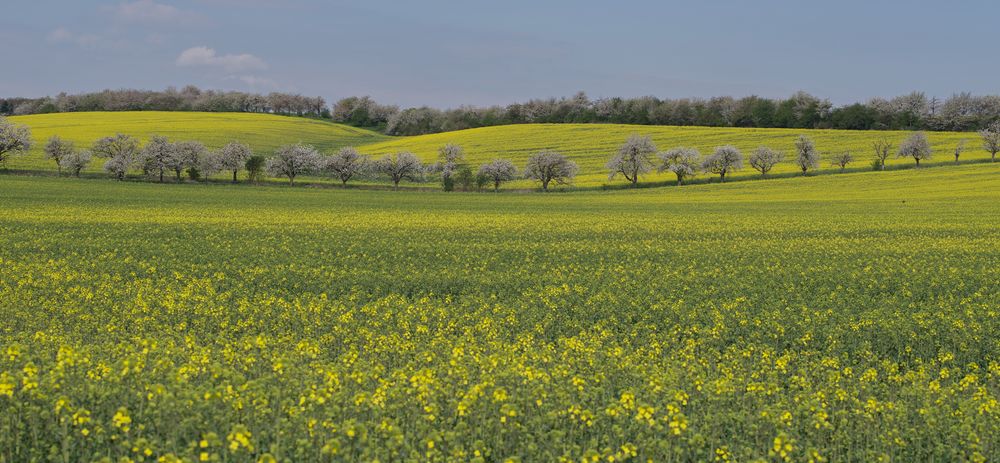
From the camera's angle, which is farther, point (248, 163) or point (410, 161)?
point (410, 161)

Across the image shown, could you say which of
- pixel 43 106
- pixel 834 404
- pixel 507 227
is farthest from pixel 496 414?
pixel 43 106

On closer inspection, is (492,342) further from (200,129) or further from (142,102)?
(142,102)

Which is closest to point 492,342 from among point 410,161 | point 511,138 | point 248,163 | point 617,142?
point 248,163

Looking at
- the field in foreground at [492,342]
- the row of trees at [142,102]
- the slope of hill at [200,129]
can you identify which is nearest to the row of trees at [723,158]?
the field in foreground at [492,342]

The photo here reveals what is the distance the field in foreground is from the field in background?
6197cm

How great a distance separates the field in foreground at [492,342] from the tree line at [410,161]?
167 ft

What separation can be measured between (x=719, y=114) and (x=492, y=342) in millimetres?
140578

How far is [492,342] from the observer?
41.8ft

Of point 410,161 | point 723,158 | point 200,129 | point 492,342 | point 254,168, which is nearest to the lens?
point 492,342

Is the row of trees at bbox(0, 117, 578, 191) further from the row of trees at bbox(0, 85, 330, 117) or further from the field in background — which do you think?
the row of trees at bbox(0, 85, 330, 117)

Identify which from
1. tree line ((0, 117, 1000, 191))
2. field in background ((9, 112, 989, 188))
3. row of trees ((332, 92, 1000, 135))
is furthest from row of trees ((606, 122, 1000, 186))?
row of trees ((332, 92, 1000, 135))

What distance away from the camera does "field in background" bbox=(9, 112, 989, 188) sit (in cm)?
9900

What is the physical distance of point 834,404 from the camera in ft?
33.0

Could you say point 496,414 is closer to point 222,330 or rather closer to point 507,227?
point 222,330
